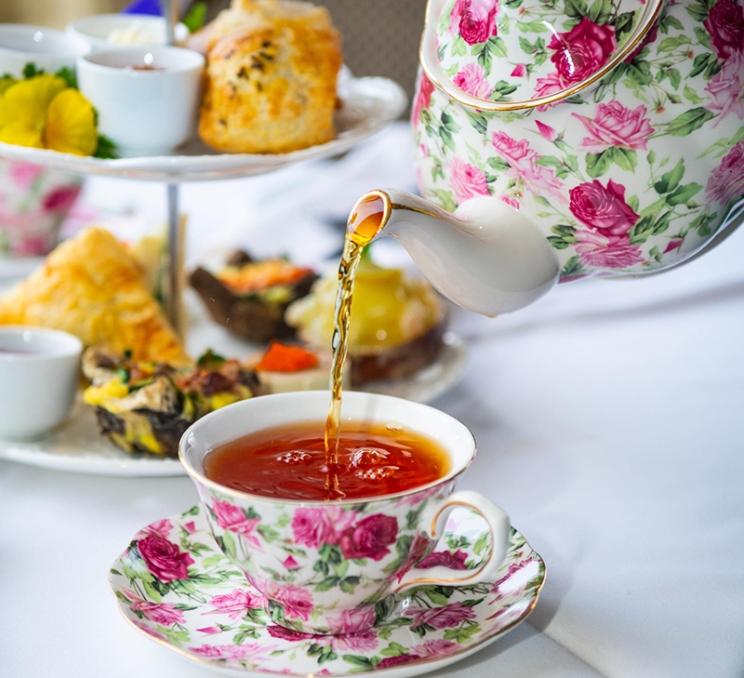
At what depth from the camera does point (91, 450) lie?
88cm

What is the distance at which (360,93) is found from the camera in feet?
3.65

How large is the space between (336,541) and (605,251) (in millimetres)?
255

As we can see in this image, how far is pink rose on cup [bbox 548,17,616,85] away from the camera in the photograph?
617 millimetres

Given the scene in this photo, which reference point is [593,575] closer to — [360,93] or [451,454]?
[451,454]

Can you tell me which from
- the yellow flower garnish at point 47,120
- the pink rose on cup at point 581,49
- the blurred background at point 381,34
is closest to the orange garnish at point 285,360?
the yellow flower garnish at point 47,120

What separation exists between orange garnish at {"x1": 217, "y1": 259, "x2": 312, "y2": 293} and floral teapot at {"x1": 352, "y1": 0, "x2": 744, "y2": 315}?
20.0 inches

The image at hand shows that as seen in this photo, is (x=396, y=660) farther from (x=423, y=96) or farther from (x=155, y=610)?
(x=423, y=96)

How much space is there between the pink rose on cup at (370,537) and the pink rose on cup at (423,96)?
28cm

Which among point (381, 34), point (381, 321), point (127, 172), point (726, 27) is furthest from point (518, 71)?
point (381, 34)

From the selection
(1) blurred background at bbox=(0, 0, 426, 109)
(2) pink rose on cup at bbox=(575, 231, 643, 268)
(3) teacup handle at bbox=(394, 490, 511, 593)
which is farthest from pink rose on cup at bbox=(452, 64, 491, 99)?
(1) blurred background at bbox=(0, 0, 426, 109)

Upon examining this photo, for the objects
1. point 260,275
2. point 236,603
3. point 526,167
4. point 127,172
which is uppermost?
point 526,167

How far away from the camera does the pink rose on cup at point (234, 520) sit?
0.58m

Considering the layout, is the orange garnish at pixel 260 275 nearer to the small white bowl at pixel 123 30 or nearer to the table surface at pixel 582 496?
the table surface at pixel 582 496

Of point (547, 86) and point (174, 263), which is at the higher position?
point (547, 86)
